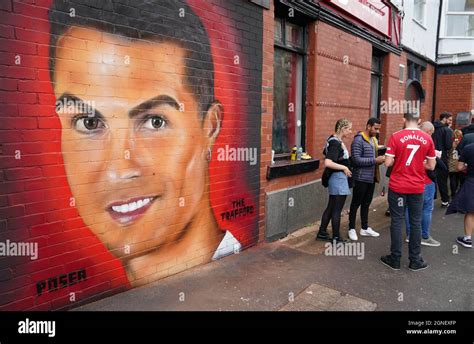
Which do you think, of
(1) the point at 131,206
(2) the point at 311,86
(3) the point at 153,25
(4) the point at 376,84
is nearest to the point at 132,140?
(1) the point at 131,206

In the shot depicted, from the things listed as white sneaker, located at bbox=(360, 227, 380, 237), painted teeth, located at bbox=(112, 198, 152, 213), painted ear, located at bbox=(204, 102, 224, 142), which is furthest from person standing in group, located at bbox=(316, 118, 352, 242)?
painted teeth, located at bbox=(112, 198, 152, 213)

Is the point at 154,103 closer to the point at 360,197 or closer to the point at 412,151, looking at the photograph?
the point at 412,151

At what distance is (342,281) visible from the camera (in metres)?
4.21

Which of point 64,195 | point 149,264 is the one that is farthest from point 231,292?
point 64,195

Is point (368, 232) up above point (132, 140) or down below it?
below

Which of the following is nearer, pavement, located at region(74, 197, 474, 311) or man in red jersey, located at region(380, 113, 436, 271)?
pavement, located at region(74, 197, 474, 311)

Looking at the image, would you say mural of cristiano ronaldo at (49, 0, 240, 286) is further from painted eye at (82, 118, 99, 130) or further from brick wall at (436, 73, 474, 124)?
brick wall at (436, 73, 474, 124)

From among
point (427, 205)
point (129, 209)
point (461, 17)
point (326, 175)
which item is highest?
point (461, 17)

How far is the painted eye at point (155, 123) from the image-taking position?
378cm

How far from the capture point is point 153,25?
3.73 meters

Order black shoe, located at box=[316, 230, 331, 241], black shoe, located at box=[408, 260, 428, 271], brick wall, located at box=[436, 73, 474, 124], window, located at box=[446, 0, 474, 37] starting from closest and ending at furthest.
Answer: black shoe, located at box=[408, 260, 428, 271]
black shoe, located at box=[316, 230, 331, 241]
brick wall, located at box=[436, 73, 474, 124]
window, located at box=[446, 0, 474, 37]

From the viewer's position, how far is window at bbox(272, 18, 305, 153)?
604 cm

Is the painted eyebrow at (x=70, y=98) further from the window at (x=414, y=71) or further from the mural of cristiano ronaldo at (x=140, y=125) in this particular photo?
the window at (x=414, y=71)

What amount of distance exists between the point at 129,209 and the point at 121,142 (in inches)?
25.9
